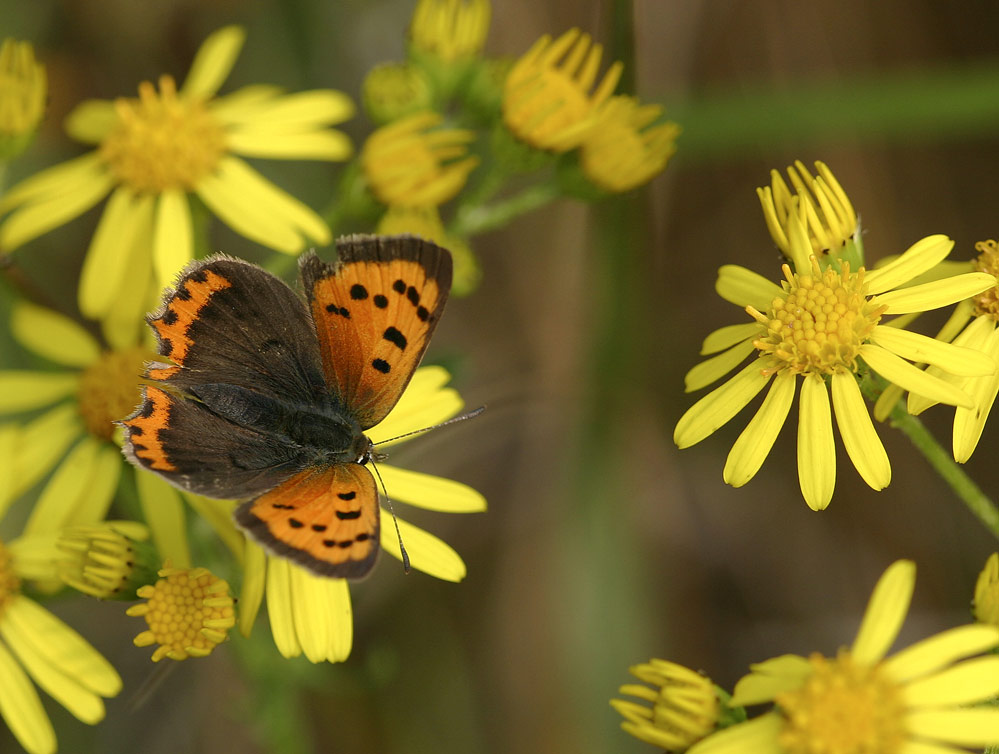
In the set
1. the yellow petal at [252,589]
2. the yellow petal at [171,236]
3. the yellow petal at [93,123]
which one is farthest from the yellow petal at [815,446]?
the yellow petal at [93,123]

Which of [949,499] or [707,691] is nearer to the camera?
[707,691]

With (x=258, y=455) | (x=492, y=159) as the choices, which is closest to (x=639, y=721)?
(x=258, y=455)

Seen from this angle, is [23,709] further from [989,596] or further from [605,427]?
[989,596]

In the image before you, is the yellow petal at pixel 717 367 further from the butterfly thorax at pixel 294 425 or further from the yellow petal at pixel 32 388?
the yellow petal at pixel 32 388

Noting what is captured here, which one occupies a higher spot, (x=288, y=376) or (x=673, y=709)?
(x=288, y=376)

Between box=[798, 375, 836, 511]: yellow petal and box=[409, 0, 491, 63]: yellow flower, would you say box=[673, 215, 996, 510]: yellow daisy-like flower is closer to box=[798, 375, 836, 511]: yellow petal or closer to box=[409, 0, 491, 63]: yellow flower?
box=[798, 375, 836, 511]: yellow petal

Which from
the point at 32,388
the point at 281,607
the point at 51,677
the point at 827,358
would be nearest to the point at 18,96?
the point at 32,388

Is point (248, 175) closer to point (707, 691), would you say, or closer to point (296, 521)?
point (296, 521)
